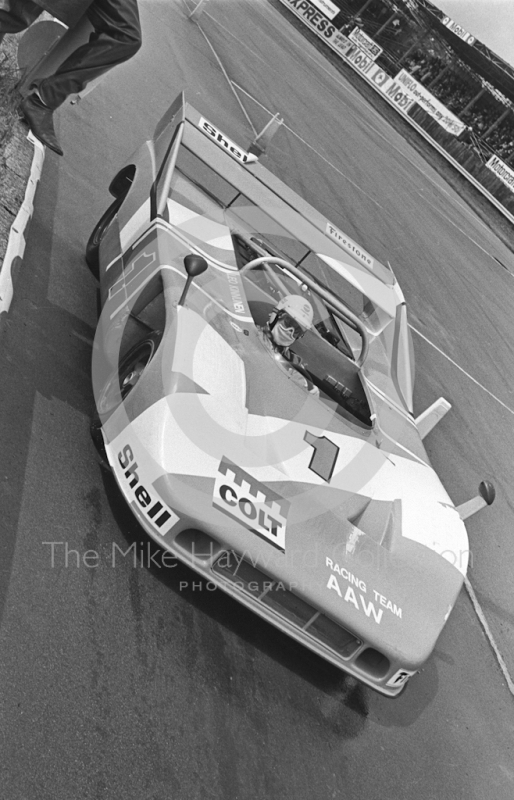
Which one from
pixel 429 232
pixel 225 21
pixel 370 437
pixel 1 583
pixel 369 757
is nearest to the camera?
pixel 1 583

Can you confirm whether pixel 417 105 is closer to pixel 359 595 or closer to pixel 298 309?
pixel 298 309

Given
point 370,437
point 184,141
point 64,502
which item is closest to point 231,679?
point 64,502

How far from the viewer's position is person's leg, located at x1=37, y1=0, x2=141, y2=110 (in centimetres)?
409

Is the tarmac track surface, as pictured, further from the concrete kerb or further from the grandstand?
the grandstand

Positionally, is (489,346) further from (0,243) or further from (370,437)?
(0,243)

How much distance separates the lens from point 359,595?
3.53 metres

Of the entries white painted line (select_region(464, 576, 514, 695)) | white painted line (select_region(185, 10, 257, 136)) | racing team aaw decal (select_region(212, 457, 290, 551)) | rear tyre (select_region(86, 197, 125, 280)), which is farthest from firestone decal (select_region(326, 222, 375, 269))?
white painted line (select_region(185, 10, 257, 136))

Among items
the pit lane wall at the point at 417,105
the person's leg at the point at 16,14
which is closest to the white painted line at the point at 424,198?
the pit lane wall at the point at 417,105

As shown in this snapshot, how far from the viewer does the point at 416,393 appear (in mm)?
7562

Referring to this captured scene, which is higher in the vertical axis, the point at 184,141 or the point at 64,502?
the point at 184,141

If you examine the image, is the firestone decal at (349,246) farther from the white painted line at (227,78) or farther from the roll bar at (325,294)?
the white painted line at (227,78)

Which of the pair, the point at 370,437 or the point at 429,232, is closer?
the point at 370,437

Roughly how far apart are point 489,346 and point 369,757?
25.4 ft

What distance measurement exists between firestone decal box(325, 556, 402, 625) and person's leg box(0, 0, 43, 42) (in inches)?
119
